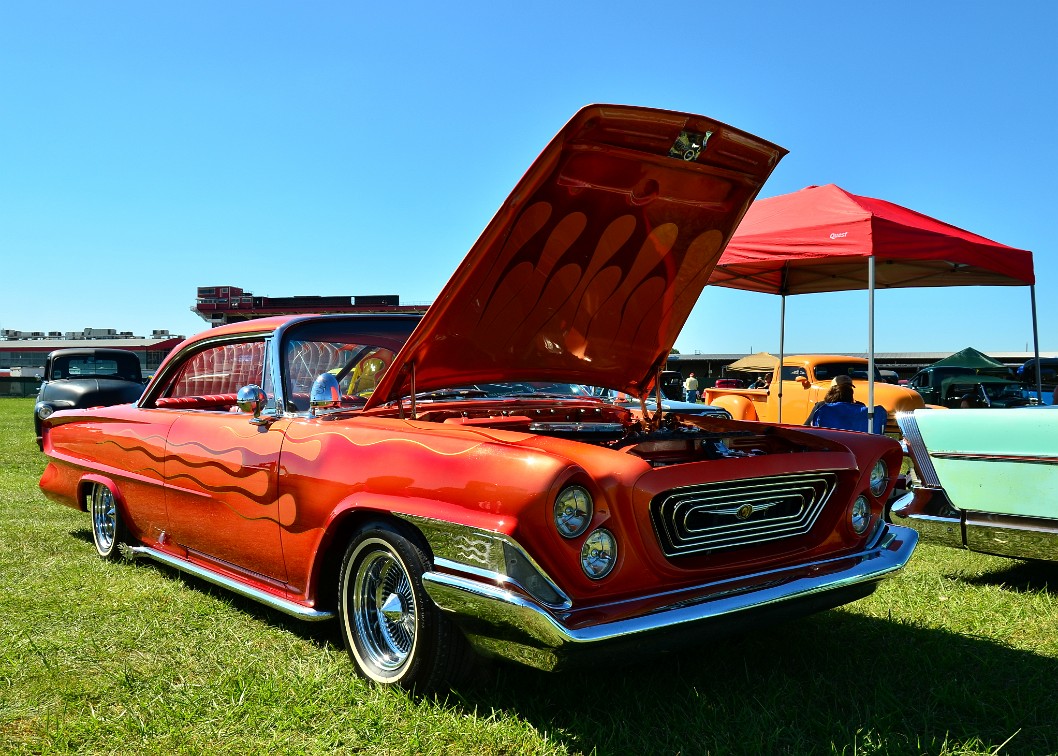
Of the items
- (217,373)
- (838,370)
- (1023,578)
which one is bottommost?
(1023,578)

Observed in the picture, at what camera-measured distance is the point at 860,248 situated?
7.41m

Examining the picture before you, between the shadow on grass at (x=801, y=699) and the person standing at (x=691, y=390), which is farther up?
the person standing at (x=691, y=390)

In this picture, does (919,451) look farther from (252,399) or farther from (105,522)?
(105,522)

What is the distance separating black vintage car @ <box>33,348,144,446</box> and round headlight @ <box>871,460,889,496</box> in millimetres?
10546

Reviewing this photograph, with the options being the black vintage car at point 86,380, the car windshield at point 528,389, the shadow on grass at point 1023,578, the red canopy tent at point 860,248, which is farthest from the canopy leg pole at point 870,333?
the black vintage car at point 86,380

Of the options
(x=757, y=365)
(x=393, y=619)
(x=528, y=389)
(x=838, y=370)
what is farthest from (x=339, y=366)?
(x=757, y=365)

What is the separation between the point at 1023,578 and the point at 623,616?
323 centimetres

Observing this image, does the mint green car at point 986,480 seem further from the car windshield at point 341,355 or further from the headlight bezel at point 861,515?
the car windshield at point 341,355

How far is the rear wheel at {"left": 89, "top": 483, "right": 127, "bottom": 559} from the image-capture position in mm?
4697

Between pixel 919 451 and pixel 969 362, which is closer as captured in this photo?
pixel 919 451

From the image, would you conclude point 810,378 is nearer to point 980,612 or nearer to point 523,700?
point 980,612

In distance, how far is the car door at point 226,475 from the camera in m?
3.28

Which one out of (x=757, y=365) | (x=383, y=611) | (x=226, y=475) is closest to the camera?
(x=383, y=611)

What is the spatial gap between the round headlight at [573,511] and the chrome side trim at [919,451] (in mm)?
2555
